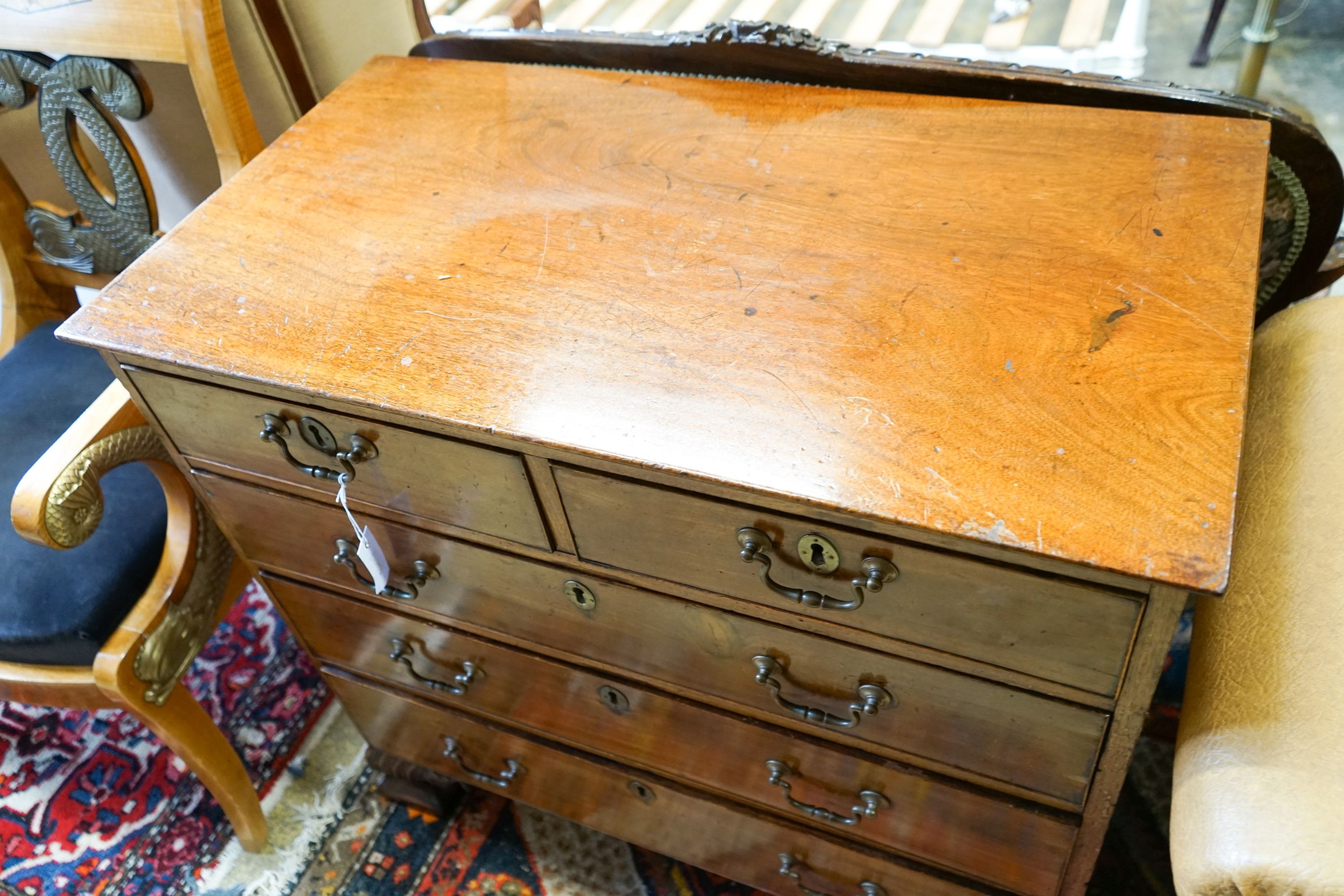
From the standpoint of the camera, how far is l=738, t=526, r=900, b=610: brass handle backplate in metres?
0.62

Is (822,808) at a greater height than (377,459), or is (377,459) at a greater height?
(377,459)

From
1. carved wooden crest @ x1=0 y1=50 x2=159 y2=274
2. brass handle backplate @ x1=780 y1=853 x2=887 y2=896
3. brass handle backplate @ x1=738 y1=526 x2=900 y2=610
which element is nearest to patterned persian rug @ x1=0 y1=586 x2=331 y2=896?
carved wooden crest @ x1=0 y1=50 x2=159 y2=274

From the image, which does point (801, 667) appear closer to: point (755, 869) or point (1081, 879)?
point (1081, 879)

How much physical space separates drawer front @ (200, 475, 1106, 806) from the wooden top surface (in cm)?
19

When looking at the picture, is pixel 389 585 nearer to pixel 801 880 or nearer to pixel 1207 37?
pixel 801 880

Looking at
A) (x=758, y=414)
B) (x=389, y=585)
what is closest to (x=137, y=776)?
(x=389, y=585)

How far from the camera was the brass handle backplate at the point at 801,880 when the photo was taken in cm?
98

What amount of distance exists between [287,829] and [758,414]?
1078 millimetres

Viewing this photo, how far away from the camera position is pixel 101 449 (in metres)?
0.94

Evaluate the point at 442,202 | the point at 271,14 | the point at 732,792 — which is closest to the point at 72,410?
the point at 271,14

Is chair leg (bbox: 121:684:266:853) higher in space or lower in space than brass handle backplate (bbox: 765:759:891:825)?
lower

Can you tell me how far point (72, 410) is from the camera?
1.18 meters

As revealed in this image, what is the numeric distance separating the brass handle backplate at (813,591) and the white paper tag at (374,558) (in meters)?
0.36

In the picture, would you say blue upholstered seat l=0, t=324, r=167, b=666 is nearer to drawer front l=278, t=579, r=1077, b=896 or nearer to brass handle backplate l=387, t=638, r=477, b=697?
drawer front l=278, t=579, r=1077, b=896
